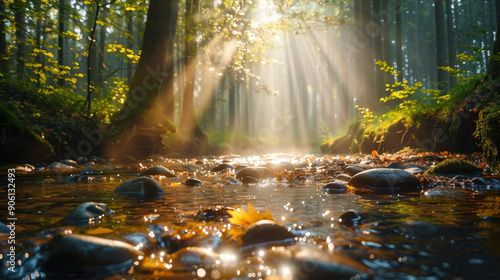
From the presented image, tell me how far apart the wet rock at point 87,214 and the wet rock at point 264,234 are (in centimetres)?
109

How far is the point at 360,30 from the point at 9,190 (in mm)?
15087

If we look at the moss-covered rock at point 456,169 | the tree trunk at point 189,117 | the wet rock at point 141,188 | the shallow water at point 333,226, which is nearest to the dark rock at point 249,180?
the shallow water at point 333,226

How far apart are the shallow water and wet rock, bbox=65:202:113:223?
0.23 feet

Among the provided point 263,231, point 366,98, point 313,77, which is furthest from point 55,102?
point 313,77

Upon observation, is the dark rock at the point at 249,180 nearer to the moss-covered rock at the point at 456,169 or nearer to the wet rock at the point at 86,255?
the moss-covered rock at the point at 456,169

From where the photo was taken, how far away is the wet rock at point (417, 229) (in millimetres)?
1566

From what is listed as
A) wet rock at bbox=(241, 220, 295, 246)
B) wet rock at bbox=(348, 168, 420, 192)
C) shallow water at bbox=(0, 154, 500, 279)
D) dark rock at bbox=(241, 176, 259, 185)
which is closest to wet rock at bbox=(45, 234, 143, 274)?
shallow water at bbox=(0, 154, 500, 279)

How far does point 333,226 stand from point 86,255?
4.23 feet

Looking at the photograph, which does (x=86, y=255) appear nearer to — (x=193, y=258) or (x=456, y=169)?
(x=193, y=258)

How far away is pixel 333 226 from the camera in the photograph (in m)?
1.79

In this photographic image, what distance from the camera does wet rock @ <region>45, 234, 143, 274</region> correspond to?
4.05 ft

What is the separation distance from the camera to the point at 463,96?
6.21 metres

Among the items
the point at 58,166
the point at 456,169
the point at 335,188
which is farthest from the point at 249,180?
the point at 58,166

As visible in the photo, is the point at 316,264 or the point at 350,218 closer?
the point at 316,264
